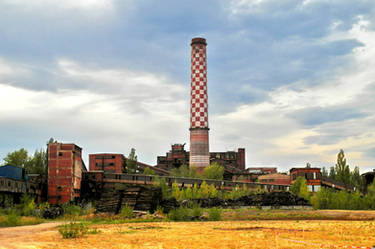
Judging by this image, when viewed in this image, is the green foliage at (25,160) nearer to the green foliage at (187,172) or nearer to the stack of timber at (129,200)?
the green foliage at (187,172)

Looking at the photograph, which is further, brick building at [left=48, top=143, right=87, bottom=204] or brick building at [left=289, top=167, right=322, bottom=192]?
brick building at [left=289, top=167, right=322, bottom=192]

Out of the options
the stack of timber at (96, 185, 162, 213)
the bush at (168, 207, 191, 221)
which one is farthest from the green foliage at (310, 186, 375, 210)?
the stack of timber at (96, 185, 162, 213)

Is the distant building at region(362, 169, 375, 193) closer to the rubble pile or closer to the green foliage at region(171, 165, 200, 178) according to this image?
the green foliage at region(171, 165, 200, 178)

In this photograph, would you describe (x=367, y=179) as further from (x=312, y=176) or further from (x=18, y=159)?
(x=18, y=159)

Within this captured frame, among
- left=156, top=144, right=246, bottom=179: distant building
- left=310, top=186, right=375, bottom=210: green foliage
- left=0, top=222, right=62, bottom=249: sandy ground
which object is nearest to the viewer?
left=0, top=222, right=62, bottom=249: sandy ground

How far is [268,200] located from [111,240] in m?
21.3

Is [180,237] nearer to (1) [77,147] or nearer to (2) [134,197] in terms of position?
(2) [134,197]

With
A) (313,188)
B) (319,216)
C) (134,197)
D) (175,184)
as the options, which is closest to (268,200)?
(319,216)

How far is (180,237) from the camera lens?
14.3 m

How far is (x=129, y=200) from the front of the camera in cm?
2748

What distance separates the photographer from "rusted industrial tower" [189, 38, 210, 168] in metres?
66.9

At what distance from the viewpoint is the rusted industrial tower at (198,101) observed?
66.9 m

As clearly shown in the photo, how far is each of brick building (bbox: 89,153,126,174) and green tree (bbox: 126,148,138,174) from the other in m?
1.25

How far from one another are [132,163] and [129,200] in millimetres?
43837
